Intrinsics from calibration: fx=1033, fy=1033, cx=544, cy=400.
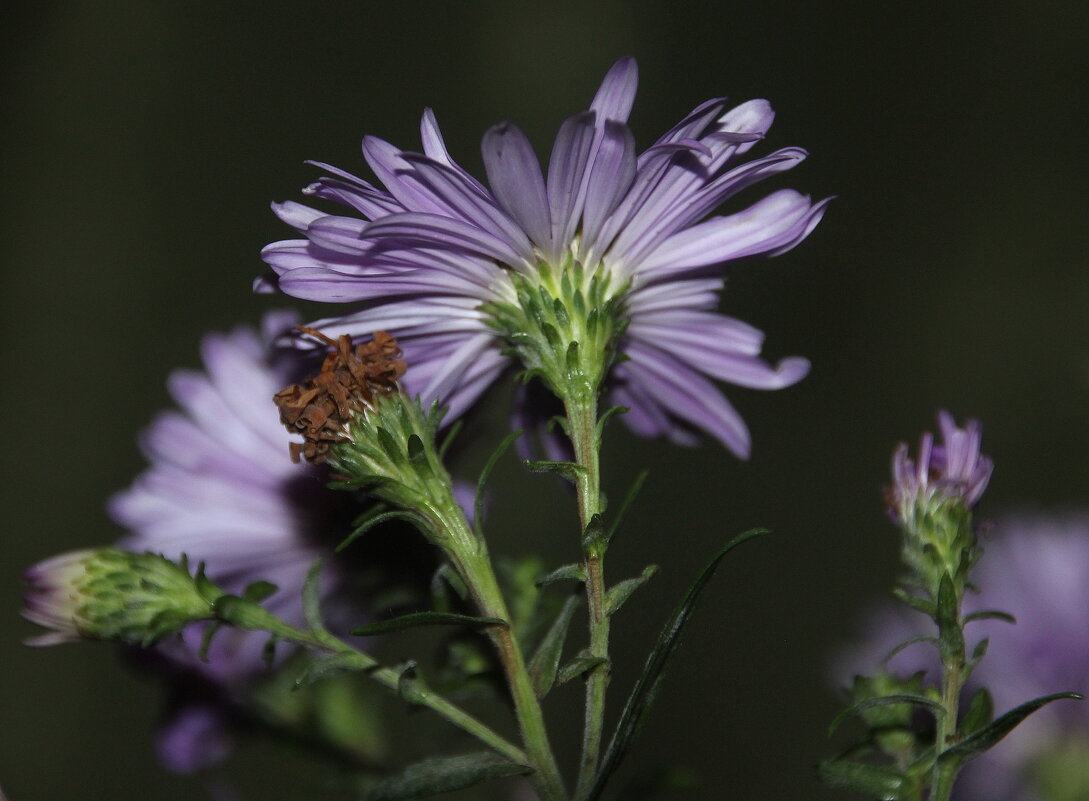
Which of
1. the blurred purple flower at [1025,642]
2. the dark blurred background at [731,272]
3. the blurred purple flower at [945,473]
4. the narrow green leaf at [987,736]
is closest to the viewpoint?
the narrow green leaf at [987,736]

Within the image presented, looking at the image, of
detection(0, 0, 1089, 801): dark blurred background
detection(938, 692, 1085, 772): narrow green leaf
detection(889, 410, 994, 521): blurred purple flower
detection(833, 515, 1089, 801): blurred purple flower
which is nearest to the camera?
detection(938, 692, 1085, 772): narrow green leaf

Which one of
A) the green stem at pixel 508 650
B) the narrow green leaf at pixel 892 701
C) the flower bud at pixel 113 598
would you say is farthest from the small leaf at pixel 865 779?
the flower bud at pixel 113 598

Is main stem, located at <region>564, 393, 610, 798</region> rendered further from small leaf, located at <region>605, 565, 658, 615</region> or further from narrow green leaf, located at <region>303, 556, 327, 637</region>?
narrow green leaf, located at <region>303, 556, 327, 637</region>

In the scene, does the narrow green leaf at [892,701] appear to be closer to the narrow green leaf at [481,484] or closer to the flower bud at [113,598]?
the narrow green leaf at [481,484]

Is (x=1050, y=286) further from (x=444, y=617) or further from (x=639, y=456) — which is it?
(x=444, y=617)

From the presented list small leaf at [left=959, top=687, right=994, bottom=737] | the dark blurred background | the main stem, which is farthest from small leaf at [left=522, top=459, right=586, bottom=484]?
the dark blurred background
